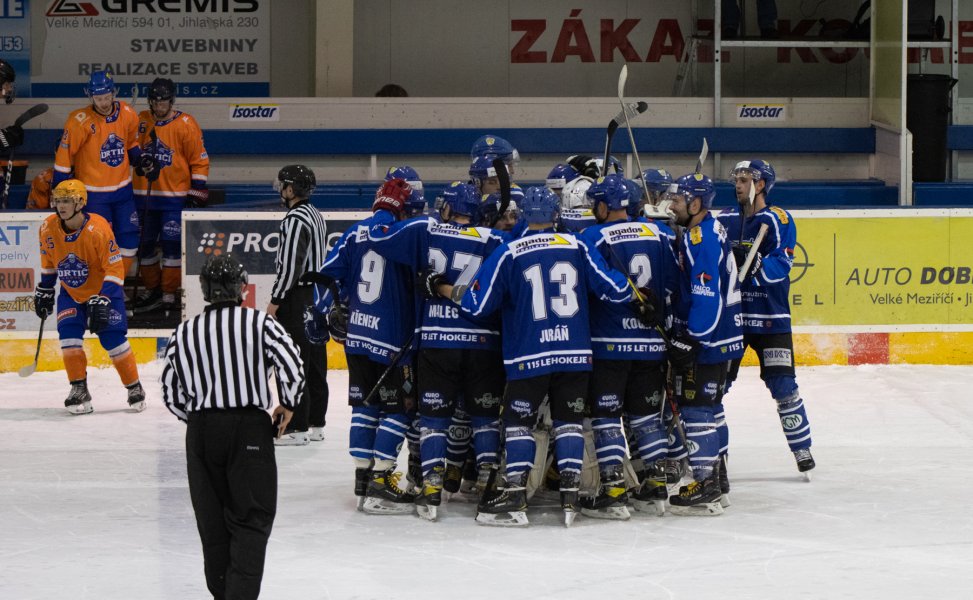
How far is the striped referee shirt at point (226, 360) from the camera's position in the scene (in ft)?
15.7

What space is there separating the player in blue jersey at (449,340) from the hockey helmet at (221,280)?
1.61 m

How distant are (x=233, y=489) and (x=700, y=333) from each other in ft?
7.71

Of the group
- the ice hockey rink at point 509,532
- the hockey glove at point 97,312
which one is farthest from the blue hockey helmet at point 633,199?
the hockey glove at point 97,312

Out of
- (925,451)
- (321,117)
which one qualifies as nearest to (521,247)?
(925,451)

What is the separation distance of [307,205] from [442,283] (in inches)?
67.5

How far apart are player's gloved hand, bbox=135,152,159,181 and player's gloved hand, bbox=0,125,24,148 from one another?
4.74ft

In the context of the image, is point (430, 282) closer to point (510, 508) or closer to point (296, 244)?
point (510, 508)

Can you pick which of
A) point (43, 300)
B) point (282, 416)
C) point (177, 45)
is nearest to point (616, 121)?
point (43, 300)

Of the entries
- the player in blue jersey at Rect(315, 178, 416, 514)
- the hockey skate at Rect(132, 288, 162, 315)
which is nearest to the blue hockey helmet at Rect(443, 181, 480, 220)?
the player in blue jersey at Rect(315, 178, 416, 514)

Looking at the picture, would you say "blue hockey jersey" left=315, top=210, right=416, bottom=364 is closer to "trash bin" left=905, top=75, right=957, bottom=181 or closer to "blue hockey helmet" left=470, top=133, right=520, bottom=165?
"blue hockey helmet" left=470, top=133, right=520, bottom=165

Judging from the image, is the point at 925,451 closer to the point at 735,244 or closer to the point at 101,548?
the point at 735,244

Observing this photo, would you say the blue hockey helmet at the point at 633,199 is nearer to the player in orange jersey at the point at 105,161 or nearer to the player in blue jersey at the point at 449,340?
the player in blue jersey at the point at 449,340

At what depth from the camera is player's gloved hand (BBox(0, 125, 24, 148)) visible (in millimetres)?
11305

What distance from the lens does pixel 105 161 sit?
10.3m
